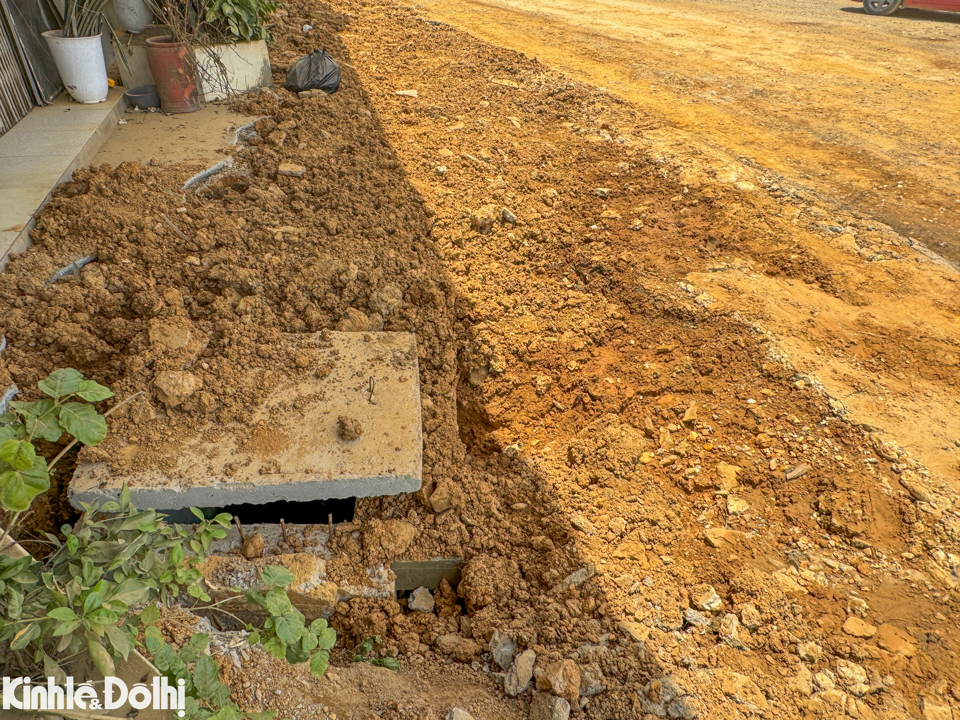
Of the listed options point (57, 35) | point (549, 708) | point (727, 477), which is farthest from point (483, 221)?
point (57, 35)

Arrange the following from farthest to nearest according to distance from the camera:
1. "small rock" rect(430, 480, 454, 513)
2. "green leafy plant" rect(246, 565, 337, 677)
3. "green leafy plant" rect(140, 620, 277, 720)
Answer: "small rock" rect(430, 480, 454, 513), "green leafy plant" rect(246, 565, 337, 677), "green leafy plant" rect(140, 620, 277, 720)

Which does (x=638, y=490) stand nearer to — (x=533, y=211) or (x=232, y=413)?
(x=232, y=413)

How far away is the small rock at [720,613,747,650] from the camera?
2297mm

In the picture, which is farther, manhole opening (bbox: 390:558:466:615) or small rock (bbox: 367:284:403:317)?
small rock (bbox: 367:284:403:317)

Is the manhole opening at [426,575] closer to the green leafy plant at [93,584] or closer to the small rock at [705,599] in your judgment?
the green leafy plant at [93,584]

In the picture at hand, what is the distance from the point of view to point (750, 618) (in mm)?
2363

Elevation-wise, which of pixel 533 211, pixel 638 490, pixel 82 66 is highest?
pixel 82 66

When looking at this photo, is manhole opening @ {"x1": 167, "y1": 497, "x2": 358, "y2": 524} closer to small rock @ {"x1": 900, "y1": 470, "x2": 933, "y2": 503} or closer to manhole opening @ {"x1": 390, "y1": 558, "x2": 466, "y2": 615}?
manhole opening @ {"x1": 390, "y1": 558, "x2": 466, "y2": 615}

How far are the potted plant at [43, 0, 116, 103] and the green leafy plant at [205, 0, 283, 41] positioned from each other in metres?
0.77

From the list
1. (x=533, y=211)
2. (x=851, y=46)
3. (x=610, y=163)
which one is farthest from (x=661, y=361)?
(x=851, y=46)

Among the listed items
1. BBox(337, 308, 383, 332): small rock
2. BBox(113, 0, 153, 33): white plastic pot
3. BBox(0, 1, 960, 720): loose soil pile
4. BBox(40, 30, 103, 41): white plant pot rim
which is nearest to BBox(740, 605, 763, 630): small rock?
BBox(0, 1, 960, 720): loose soil pile

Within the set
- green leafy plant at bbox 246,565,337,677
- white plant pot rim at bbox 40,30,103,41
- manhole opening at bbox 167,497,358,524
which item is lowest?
manhole opening at bbox 167,497,358,524

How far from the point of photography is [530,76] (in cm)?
645

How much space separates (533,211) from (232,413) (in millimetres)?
2644
